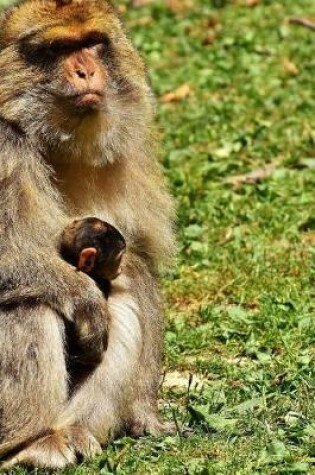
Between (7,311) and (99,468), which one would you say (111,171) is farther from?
(99,468)

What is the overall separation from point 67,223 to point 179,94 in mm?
5621

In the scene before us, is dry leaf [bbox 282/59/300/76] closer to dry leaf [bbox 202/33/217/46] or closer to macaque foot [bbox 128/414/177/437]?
dry leaf [bbox 202/33/217/46]

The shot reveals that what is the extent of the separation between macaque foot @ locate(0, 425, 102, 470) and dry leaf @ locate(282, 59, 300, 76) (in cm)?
642

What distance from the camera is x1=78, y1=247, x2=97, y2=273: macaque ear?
640cm

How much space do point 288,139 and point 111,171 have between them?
4.18m

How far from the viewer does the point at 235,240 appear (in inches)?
364

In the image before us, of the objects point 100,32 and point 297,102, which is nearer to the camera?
point 100,32

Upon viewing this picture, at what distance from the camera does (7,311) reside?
613cm

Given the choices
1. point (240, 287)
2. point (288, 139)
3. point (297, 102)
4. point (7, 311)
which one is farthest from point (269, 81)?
point (7, 311)

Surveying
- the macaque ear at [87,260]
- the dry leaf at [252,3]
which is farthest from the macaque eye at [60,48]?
the dry leaf at [252,3]

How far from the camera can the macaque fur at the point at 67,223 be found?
615 centimetres

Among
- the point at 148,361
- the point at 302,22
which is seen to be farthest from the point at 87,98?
the point at 302,22

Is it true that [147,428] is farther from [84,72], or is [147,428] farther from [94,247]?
[84,72]

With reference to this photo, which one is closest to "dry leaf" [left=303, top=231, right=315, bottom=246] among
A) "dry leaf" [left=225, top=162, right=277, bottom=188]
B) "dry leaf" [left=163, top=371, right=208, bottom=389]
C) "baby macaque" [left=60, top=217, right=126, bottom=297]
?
"dry leaf" [left=225, top=162, right=277, bottom=188]
